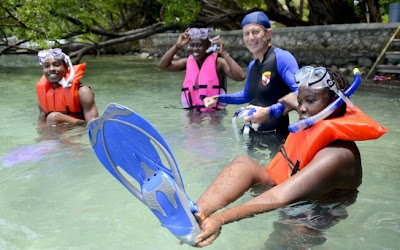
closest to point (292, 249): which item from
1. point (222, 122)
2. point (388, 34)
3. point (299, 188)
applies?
point (299, 188)

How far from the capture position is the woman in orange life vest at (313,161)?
97.5 inches

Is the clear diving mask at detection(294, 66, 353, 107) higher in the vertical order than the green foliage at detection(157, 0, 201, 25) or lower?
higher

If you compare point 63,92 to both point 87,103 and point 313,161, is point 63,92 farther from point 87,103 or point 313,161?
point 313,161

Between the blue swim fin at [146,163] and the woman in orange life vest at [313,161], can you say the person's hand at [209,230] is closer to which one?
the blue swim fin at [146,163]

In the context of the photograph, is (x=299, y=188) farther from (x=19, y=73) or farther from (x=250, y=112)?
(x=19, y=73)

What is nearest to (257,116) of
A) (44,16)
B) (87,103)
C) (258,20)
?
(258,20)

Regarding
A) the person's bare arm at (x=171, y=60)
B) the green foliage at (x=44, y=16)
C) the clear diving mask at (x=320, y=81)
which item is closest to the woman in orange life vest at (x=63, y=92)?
the person's bare arm at (x=171, y=60)

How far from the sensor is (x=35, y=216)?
10.3 feet

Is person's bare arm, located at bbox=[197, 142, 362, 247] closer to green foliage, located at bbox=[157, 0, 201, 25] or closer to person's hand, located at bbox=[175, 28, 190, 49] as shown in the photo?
person's hand, located at bbox=[175, 28, 190, 49]

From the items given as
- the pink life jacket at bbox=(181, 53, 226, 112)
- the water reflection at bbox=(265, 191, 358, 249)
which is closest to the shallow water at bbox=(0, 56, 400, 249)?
the water reflection at bbox=(265, 191, 358, 249)

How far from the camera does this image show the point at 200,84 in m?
6.10

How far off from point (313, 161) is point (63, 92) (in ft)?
11.8

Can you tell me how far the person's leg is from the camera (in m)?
2.48

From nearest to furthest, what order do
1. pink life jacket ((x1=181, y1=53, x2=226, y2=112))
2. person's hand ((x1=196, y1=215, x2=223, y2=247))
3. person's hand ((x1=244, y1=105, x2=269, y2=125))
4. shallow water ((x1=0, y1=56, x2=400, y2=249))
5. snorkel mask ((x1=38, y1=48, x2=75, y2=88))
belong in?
1. person's hand ((x1=196, y1=215, x2=223, y2=247))
2. shallow water ((x1=0, y1=56, x2=400, y2=249))
3. person's hand ((x1=244, y1=105, x2=269, y2=125))
4. snorkel mask ((x1=38, y1=48, x2=75, y2=88))
5. pink life jacket ((x1=181, y1=53, x2=226, y2=112))
